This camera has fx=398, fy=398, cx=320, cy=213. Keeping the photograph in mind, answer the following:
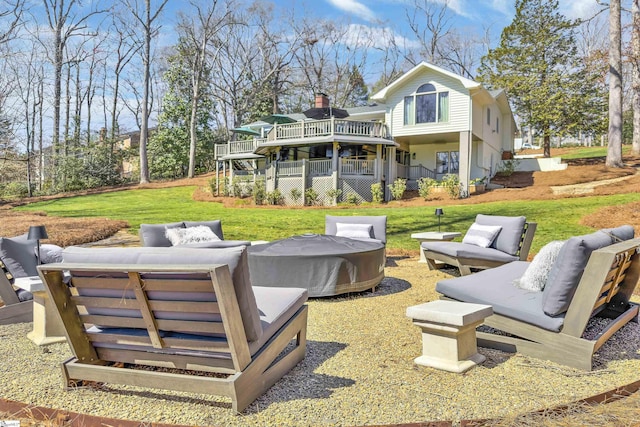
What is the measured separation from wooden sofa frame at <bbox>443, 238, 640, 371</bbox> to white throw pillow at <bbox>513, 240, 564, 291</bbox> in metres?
0.47

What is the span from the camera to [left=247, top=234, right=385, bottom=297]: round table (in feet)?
16.2

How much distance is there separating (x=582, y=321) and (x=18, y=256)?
5.32 meters

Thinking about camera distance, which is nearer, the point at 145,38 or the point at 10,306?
the point at 10,306

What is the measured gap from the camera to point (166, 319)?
7.51ft

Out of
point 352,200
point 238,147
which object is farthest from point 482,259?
point 238,147

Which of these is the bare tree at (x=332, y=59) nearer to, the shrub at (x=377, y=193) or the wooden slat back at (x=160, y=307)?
the shrub at (x=377, y=193)

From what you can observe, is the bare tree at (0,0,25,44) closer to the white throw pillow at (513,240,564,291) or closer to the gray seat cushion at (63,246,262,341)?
the gray seat cushion at (63,246,262,341)

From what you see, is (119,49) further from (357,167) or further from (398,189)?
(398,189)

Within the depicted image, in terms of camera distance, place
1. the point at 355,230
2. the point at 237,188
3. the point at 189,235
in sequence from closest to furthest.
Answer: the point at 355,230
the point at 189,235
the point at 237,188

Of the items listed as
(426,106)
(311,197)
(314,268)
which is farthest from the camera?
(426,106)

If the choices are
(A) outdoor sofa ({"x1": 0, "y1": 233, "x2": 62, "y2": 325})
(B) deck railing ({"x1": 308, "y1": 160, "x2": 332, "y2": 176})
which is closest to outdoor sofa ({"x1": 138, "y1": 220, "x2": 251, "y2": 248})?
(A) outdoor sofa ({"x1": 0, "y1": 233, "x2": 62, "y2": 325})

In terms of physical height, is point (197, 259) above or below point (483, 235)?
above

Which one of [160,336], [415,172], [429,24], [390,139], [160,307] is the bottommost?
[160,336]

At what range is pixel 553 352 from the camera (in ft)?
9.87
